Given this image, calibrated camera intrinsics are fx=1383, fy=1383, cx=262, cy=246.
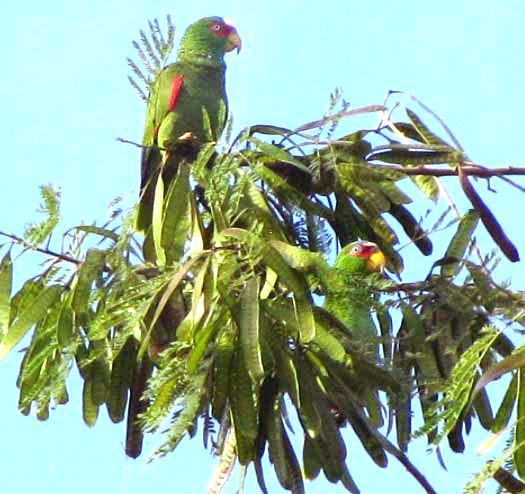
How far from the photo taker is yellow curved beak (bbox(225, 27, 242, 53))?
6566 mm

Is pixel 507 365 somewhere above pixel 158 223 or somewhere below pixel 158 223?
below

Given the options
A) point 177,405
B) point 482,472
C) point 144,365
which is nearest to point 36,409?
point 144,365

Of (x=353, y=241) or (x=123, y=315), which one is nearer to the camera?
(x=123, y=315)

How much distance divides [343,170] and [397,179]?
16 centimetres

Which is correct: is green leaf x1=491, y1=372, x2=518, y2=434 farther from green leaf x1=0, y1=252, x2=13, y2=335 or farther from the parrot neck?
the parrot neck

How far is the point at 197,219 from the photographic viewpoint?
13.1 ft

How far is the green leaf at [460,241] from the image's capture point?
4.03 meters

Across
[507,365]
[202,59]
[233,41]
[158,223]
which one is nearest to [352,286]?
[507,365]

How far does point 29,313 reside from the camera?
387 cm

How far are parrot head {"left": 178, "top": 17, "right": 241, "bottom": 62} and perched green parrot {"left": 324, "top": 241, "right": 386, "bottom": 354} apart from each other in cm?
206

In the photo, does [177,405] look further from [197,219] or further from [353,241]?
[353,241]

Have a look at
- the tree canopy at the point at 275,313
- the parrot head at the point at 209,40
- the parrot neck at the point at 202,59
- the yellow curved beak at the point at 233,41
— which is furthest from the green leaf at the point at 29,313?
the yellow curved beak at the point at 233,41

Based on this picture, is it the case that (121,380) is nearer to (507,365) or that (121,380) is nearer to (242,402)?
(242,402)

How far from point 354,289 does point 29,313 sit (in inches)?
37.0
